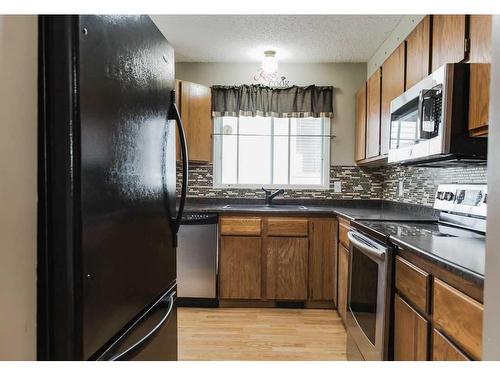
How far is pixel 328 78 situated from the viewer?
3.60 meters

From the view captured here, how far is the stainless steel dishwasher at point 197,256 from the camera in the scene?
9.80 feet

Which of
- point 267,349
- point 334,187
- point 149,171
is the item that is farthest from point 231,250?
point 149,171

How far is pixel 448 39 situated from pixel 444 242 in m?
0.97

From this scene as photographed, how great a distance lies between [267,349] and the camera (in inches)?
90.4

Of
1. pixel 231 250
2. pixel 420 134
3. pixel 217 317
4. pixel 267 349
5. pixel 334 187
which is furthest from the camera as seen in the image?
pixel 334 187

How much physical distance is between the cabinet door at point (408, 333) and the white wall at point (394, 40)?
5.42 feet

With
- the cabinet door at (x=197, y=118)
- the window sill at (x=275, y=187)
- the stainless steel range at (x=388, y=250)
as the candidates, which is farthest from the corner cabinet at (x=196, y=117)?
the stainless steel range at (x=388, y=250)

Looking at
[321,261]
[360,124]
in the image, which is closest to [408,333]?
[321,261]

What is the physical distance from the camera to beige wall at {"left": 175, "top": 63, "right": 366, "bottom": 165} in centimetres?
359

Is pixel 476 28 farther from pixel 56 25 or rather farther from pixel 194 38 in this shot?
pixel 194 38

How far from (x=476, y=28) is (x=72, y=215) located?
1638mm

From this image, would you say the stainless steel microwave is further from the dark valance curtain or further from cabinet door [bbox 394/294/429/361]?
the dark valance curtain

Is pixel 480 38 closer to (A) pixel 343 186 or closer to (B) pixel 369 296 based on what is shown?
(B) pixel 369 296

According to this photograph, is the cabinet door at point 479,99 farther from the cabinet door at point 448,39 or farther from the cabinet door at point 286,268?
the cabinet door at point 286,268
